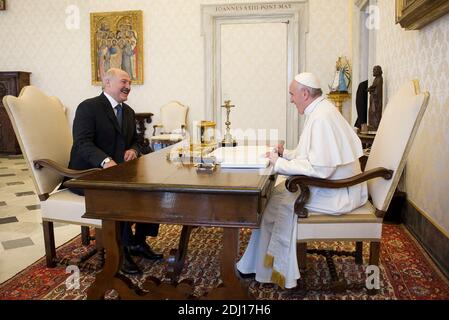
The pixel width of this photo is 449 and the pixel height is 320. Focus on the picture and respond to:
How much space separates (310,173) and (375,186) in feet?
1.67

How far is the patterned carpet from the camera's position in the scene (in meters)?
2.61

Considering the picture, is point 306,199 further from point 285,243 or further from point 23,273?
point 23,273

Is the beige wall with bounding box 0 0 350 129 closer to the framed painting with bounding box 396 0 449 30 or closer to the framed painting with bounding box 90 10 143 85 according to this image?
the framed painting with bounding box 90 10 143 85

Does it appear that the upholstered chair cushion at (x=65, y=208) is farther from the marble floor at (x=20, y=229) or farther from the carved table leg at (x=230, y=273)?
the carved table leg at (x=230, y=273)

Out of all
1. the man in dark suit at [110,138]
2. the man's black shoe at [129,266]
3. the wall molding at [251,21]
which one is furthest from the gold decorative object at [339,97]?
the man's black shoe at [129,266]

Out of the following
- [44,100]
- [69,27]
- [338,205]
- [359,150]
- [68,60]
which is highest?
[69,27]

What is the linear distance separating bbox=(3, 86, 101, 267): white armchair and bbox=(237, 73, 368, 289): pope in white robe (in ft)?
3.67

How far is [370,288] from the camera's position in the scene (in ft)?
8.63

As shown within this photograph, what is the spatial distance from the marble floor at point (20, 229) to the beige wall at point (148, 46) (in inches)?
117

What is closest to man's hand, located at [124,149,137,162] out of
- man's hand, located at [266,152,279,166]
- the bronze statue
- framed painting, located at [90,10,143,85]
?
man's hand, located at [266,152,279,166]

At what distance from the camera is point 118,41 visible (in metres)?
8.20

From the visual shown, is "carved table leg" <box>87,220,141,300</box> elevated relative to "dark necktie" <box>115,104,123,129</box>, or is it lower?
lower
